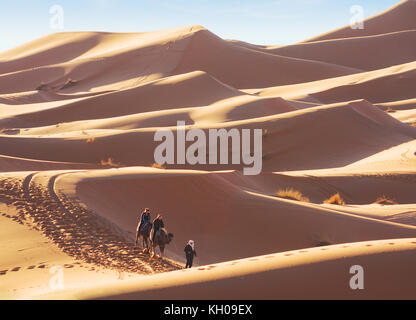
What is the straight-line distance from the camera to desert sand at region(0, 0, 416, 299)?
18.8ft

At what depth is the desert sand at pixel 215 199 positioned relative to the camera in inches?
226

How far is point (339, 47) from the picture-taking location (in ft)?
245

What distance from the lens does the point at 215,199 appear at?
13.8m

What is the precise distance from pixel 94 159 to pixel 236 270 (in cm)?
1844

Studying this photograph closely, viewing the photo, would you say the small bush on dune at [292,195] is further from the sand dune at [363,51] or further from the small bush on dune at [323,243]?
the sand dune at [363,51]

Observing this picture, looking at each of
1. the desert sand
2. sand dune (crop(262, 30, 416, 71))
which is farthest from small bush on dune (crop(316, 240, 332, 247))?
sand dune (crop(262, 30, 416, 71))

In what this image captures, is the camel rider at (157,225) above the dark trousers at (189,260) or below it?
above

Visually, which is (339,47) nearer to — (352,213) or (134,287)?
(352,213)

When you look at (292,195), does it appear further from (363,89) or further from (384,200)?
(363,89)

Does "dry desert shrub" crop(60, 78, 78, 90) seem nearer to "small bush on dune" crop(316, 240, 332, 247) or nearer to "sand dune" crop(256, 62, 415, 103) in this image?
"sand dune" crop(256, 62, 415, 103)

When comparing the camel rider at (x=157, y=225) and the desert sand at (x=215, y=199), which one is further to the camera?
the camel rider at (x=157, y=225)

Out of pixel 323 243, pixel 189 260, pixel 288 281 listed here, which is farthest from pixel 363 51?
pixel 288 281

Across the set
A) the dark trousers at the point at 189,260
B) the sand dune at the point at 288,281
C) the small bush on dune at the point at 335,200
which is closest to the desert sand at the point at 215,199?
the sand dune at the point at 288,281

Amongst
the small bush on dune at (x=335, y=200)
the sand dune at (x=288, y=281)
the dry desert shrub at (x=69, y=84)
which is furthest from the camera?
the dry desert shrub at (x=69, y=84)
